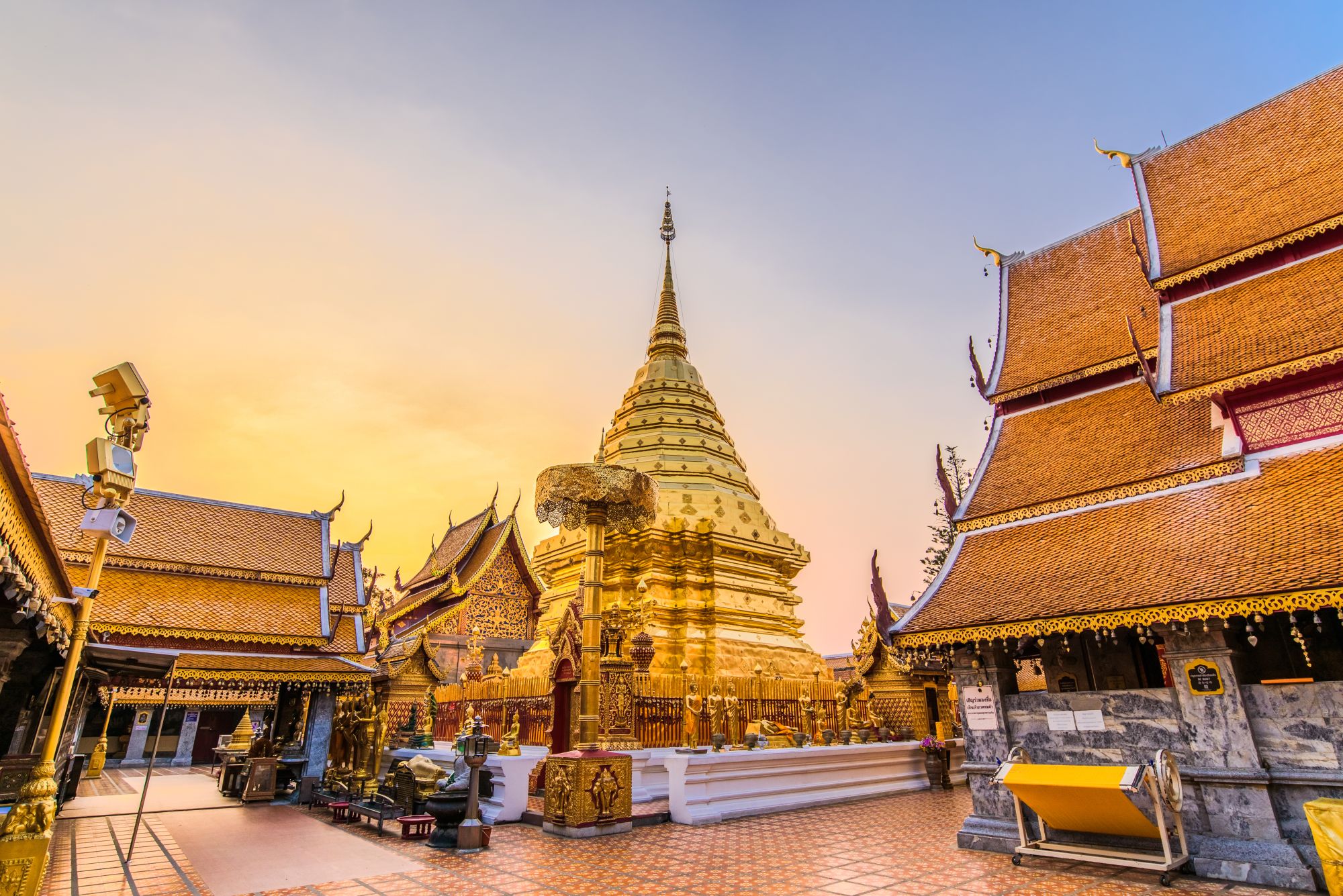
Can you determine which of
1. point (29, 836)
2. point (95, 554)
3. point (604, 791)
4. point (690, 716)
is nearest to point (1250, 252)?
point (690, 716)

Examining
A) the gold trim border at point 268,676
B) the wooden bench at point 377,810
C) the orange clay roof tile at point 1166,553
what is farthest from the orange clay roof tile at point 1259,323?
the gold trim border at point 268,676

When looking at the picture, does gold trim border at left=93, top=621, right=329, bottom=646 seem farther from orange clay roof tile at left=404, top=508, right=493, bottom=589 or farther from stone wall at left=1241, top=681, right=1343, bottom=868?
stone wall at left=1241, top=681, right=1343, bottom=868

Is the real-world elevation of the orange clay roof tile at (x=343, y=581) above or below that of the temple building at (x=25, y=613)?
above

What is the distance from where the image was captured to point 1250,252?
8.43m

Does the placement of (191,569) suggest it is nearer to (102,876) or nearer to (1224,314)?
(102,876)

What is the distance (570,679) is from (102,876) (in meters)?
5.02

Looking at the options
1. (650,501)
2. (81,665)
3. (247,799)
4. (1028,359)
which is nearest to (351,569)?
(247,799)

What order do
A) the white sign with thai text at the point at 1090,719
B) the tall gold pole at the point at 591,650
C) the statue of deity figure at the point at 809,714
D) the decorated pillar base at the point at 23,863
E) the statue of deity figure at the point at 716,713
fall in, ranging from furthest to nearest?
the statue of deity figure at the point at 809,714 → the statue of deity figure at the point at 716,713 → the tall gold pole at the point at 591,650 → the white sign with thai text at the point at 1090,719 → the decorated pillar base at the point at 23,863

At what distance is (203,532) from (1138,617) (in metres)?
15.3

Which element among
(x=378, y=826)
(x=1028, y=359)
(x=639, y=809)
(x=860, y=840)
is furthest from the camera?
(x=1028, y=359)

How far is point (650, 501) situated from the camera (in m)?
9.46

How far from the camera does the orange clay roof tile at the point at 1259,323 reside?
22.9 feet

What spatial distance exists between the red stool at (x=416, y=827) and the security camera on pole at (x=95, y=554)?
12.1 ft

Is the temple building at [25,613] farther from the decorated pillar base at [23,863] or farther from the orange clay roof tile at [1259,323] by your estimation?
the orange clay roof tile at [1259,323]
